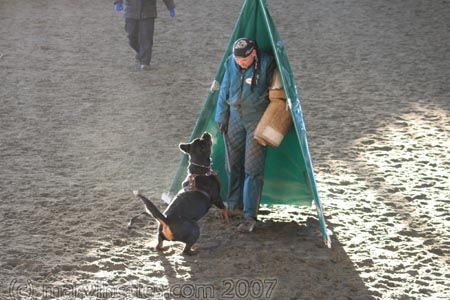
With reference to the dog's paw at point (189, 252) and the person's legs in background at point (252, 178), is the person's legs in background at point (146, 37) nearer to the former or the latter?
the person's legs in background at point (252, 178)

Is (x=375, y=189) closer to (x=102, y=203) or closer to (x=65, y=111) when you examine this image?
(x=102, y=203)

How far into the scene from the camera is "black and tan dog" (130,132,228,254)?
6.87m

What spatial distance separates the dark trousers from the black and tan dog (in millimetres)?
5563

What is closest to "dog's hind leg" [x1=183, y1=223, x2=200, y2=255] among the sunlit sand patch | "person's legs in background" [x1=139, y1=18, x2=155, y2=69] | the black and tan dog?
the black and tan dog

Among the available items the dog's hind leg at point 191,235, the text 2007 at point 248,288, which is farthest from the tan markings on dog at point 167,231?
the text 2007 at point 248,288

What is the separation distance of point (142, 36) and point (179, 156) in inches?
152

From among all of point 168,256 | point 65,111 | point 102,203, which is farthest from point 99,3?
point 168,256

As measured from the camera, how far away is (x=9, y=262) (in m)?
6.78

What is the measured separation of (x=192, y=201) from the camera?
707cm

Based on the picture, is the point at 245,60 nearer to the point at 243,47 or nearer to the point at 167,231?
the point at 243,47

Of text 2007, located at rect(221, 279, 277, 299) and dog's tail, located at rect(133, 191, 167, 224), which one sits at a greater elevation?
dog's tail, located at rect(133, 191, 167, 224)

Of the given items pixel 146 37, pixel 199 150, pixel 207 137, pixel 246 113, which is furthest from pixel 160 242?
pixel 146 37

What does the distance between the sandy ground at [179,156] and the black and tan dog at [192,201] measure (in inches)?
8.9

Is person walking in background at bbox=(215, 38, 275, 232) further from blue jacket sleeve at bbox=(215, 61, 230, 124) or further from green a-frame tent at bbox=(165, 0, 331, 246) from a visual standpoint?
green a-frame tent at bbox=(165, 0, 331, 246)
